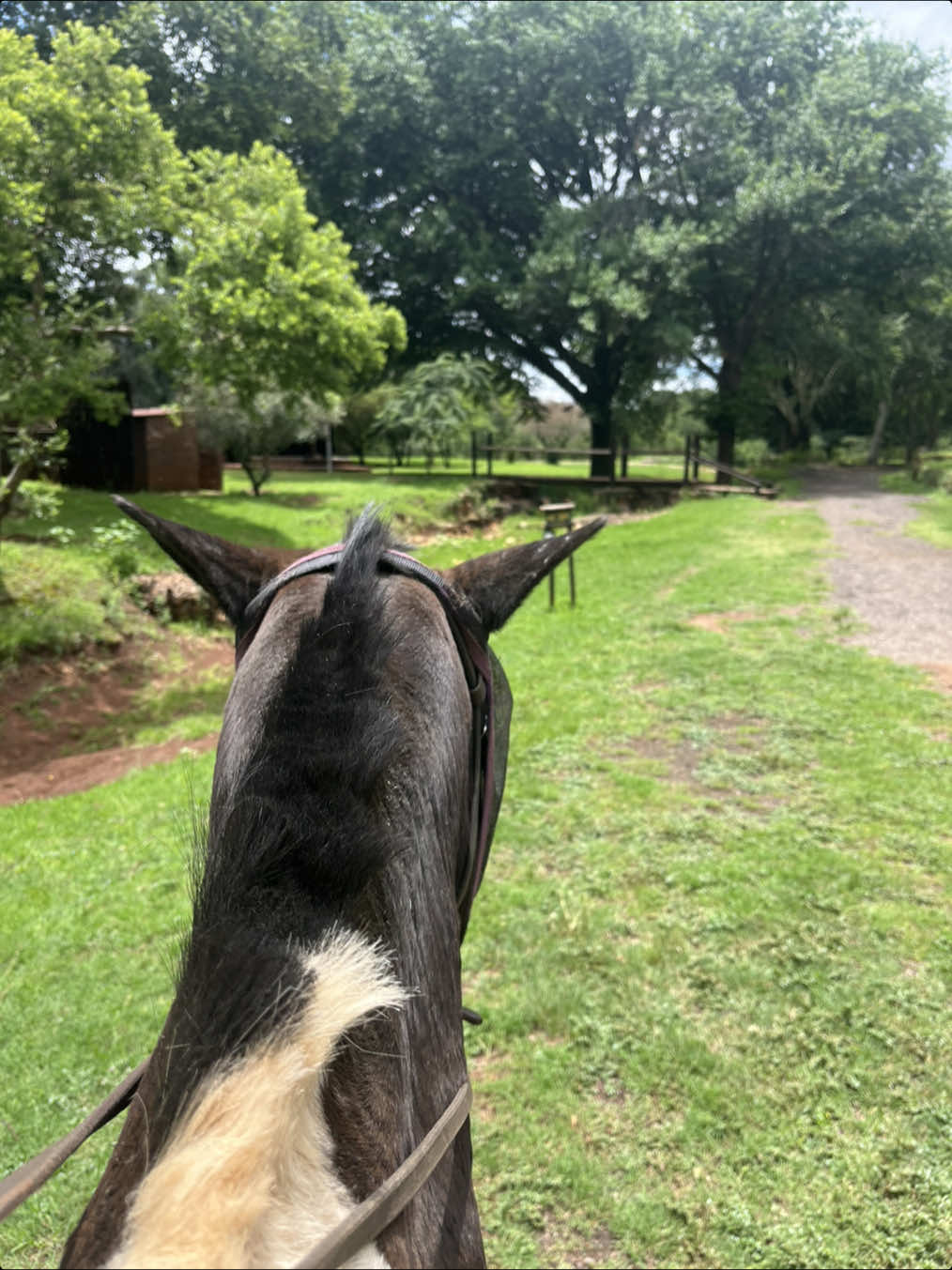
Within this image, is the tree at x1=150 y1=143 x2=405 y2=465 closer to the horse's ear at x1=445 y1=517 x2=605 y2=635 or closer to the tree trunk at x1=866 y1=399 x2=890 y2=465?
the horse's ear at x1=445 y1=517 x2=605 y2=635

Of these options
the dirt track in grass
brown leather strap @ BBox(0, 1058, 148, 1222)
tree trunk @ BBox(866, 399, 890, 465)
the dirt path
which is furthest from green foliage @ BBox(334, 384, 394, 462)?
brown leather strap @ BBox(0, 1058, 148, 1222)

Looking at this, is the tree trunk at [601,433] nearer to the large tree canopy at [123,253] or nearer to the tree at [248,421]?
the tree at [248,421]

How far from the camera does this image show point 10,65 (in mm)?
7996

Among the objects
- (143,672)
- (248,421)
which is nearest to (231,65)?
(248,421)

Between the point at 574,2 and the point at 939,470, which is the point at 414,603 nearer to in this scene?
the point at 939,470

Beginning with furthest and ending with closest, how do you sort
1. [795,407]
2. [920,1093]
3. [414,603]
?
[795,407]
[920,1093]
[414,603]

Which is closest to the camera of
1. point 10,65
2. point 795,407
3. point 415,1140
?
point 415,1140

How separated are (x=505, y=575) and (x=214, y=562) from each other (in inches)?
24.5

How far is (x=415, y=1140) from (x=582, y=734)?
605 centimetres

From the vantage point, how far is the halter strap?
1485mm

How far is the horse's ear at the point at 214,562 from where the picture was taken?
62.9 inches

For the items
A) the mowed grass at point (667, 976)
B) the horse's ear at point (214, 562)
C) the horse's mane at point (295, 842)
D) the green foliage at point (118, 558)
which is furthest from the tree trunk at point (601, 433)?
the horse's mane at point (295, 842)

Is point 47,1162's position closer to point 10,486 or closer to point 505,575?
point 505,575

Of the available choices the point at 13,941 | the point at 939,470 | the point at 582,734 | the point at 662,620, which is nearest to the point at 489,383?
the point at 939,470
